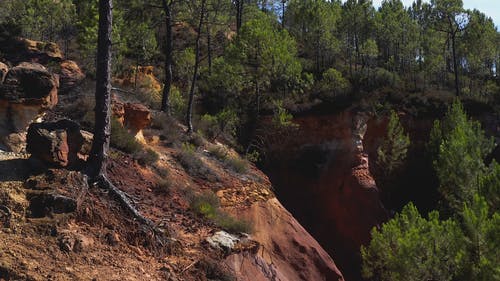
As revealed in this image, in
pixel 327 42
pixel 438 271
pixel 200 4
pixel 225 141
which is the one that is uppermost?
pixel 327 42

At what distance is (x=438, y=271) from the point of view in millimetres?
17422

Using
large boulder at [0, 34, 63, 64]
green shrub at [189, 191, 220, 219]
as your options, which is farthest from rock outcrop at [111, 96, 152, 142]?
large boulder at [0, 34, 63, 64]

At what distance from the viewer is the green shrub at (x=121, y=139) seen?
503 inches

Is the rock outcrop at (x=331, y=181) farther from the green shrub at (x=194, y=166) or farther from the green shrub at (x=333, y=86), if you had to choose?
the green shrub at (x=194, y=166)

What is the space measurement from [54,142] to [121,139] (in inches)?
125

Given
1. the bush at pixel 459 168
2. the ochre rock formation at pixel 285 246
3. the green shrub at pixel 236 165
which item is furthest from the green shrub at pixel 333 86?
the ochre rock formation at pixel 285 246

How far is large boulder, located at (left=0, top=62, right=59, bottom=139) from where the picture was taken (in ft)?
34.4

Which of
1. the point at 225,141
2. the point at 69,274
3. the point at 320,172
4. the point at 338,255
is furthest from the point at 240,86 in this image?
the point at 69,274

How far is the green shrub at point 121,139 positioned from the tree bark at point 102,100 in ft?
8.46

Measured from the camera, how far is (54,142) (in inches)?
383

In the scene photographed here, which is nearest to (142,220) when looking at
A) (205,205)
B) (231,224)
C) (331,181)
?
(205,205)

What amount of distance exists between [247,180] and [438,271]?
7.35 m

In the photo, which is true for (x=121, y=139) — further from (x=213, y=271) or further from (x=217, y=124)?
(x=217, y=124)

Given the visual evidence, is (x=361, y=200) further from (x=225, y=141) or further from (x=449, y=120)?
(x=225, y=141)
